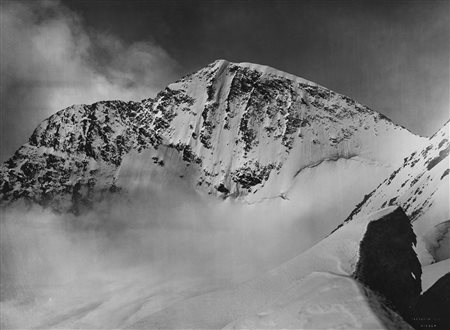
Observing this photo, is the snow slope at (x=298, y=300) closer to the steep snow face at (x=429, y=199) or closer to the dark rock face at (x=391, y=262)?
the dark rock face at (x=391, y=262)

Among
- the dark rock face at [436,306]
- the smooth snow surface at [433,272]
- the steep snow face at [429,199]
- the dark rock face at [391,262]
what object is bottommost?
the dark rock face at [436,306]

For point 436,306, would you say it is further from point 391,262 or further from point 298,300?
point 298,300

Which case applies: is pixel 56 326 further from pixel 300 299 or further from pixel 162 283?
pixel 300 299

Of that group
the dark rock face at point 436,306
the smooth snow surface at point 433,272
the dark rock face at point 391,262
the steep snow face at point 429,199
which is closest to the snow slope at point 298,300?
the dark rock face at point 391,262

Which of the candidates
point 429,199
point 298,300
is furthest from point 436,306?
point 429,199

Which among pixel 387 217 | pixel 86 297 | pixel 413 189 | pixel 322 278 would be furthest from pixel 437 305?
pixel 86 297

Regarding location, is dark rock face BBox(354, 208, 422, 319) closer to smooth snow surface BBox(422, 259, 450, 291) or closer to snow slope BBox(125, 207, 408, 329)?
snow slope BBox(125, 207, 408, 329)
